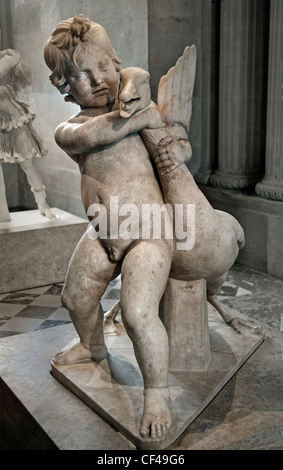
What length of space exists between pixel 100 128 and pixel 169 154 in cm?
33

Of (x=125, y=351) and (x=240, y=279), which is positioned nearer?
(x=125, y=351)

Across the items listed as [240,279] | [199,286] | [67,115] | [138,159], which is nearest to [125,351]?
[199,286]

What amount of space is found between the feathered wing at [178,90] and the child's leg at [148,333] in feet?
2.03

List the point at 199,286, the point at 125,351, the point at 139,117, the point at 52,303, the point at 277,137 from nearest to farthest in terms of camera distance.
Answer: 1. the point at 139,117
2. the point at 199,286
3. the point at 125,351
4. the point at 52,303
5. the point at 277,137

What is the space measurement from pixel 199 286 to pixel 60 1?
15.9 feet

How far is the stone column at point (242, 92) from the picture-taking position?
549 centimetres

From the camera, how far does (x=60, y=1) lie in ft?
21.3

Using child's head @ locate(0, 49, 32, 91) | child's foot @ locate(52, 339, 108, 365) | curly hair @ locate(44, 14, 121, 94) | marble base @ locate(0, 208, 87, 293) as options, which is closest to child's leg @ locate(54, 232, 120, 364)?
child's foot @ locate(52, 339, 108, 365)

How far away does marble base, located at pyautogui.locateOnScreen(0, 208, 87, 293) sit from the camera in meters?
5.11

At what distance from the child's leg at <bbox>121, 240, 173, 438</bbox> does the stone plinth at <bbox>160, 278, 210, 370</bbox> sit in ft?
0.95

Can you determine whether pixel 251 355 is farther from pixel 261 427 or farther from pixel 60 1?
pixel 60 1

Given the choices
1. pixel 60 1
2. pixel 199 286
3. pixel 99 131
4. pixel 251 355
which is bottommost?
pixel 251 355

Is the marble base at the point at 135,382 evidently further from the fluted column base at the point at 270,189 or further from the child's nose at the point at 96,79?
the fluted column base at the point at 270,189
